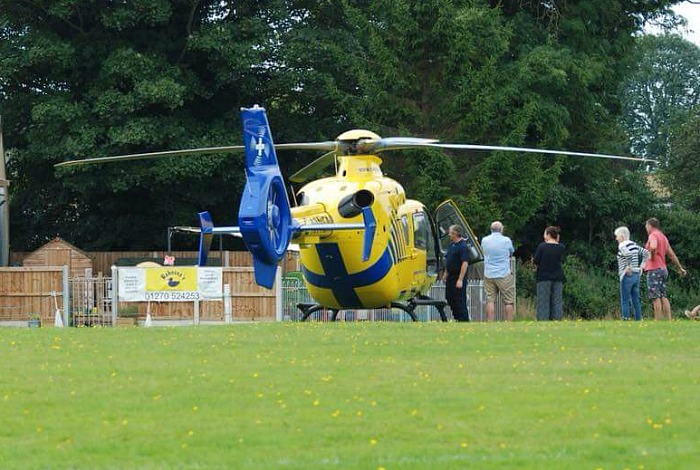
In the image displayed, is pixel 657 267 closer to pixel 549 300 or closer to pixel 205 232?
pixel 549 300

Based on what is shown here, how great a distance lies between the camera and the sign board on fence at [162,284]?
113ft

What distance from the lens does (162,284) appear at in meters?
34.4

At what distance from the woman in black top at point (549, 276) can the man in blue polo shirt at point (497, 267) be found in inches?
41.6

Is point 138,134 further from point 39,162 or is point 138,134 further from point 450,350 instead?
point 450,350

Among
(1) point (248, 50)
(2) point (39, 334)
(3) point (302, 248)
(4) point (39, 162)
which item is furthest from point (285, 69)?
(2) point (39, 334)

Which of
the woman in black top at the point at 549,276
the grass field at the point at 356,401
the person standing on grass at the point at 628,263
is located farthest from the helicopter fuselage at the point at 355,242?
the grass field at the point at 356,401

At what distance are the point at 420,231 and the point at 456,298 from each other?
371cm

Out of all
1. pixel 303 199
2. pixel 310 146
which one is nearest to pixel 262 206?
pixel 303 199

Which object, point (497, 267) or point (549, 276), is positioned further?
point (497, 267)

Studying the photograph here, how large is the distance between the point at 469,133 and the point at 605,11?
29.5ft

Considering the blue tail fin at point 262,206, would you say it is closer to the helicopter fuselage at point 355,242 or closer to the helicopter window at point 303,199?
the helicopter fuselage at point 355,242

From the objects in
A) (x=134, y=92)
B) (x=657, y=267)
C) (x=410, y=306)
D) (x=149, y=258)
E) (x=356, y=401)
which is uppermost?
(x=134, y=92)

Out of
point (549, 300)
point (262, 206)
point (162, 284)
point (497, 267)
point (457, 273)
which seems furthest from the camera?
point (162, 284)

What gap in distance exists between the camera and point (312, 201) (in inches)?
1033
